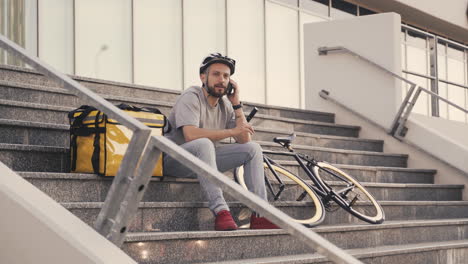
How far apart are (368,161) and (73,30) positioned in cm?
494

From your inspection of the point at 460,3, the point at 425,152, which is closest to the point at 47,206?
the point at 425,152

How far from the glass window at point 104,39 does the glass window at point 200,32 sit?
1.30 metres

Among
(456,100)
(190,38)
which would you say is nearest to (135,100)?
(190,38)

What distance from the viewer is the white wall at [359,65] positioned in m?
8.75

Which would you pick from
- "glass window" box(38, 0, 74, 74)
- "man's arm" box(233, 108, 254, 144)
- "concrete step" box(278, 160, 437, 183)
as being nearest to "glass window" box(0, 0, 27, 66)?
"glass window" box(38, 0, 74, 74)

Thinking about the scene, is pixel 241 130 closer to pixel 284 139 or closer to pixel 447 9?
pixel 284 139

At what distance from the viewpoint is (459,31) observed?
19281 mm

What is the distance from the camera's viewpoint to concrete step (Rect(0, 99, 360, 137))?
5.20m

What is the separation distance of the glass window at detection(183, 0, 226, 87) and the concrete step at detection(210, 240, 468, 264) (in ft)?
22.9

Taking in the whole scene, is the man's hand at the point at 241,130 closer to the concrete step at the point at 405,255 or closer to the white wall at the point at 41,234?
the concrete step at the point at 405,255

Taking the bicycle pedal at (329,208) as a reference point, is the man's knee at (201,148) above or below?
above

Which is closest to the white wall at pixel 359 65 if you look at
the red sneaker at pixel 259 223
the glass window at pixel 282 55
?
the red sneaker at pixel 259 223

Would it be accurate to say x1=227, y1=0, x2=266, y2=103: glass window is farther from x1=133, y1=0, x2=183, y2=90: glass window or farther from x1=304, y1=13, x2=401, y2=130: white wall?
x1=304, y1=13, x2=401, y2=130: white wall

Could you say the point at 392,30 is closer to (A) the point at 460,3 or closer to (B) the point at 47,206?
(B) the point at 47,206
